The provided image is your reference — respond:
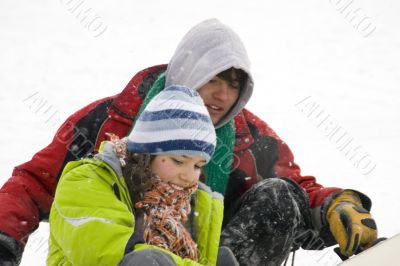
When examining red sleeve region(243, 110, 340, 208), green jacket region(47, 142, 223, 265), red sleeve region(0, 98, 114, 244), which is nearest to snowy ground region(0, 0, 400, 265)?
red sleeve region(243, 110, 340, 208)

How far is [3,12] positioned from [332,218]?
6780 millimetres

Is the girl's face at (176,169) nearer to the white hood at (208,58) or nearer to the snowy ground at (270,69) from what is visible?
the white hood at (208,58)

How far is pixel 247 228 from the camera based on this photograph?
204 cm

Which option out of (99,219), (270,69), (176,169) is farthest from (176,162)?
(270,69)

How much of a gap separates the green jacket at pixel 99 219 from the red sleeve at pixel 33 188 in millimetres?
178

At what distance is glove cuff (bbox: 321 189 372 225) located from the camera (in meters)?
2.23

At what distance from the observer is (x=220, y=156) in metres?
2.41

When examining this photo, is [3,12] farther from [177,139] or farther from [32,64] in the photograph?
[177,139]

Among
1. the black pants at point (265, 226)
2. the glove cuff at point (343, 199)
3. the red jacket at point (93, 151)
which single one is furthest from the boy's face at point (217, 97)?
the glove cuff at point (343, 199)

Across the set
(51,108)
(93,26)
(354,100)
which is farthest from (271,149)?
(93,26)

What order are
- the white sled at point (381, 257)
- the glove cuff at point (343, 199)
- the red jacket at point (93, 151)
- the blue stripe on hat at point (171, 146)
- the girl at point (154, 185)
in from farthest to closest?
the glove cuff at point (343, 199) < the red jacket at point (93, 151) < the blue stripe on hat at point (171, 146) < the girl at point (154, 185) < the white sled at point (381, 257)

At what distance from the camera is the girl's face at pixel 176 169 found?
73.1 inches

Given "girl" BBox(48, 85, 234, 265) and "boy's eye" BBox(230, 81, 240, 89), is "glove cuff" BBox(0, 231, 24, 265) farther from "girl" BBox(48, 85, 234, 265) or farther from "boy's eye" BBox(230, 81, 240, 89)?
"boy's eye" BBox(230, 81, 240, 89)

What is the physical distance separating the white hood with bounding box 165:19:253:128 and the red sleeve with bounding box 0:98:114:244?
0.38m
